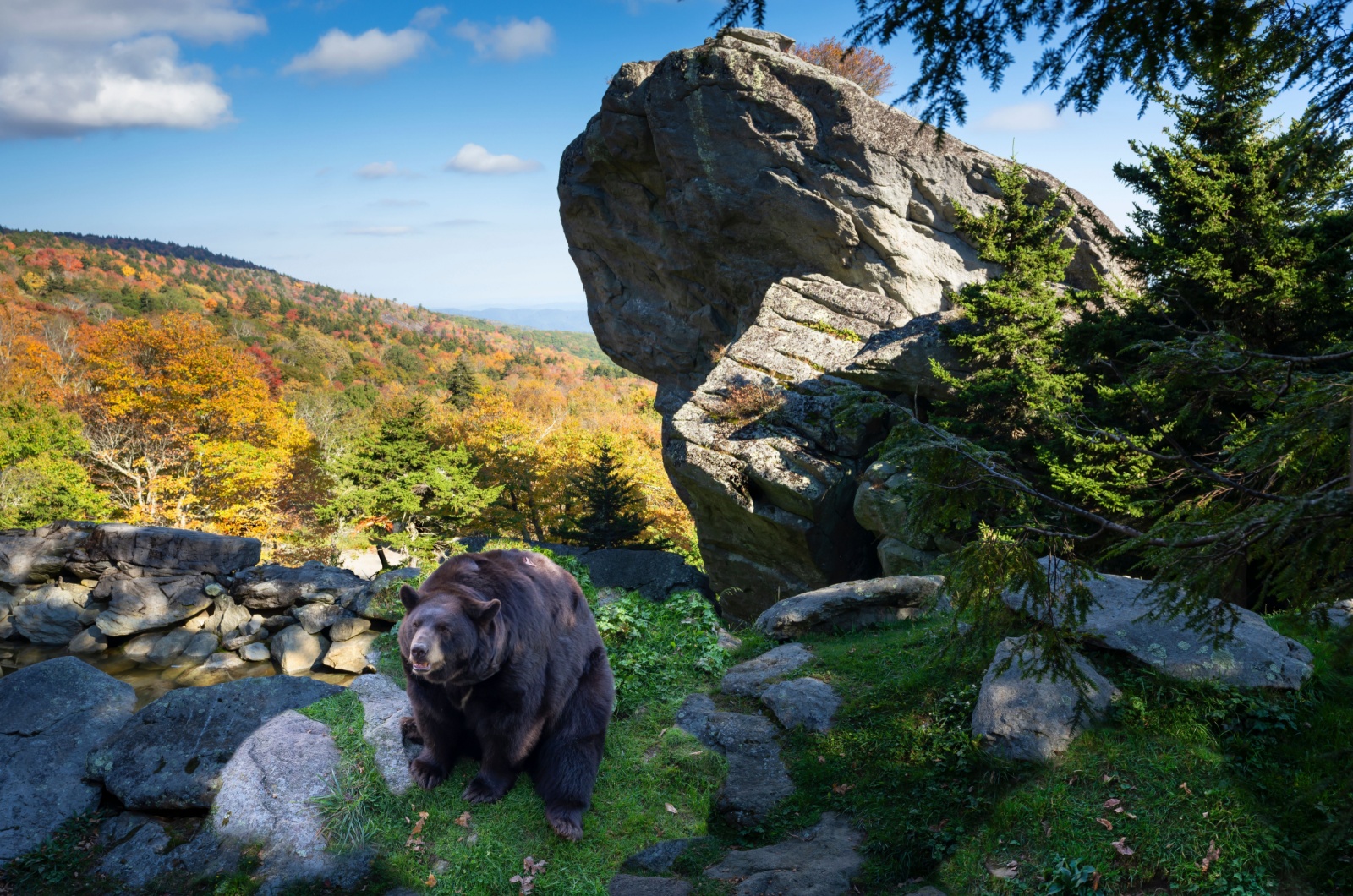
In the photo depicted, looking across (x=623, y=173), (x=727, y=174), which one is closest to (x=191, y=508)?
(x=623, y=173)

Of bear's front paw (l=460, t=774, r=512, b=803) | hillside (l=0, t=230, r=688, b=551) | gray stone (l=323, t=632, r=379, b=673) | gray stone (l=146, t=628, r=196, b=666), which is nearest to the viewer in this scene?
bear's front paw (l=460, t=774, r=512, b=803)

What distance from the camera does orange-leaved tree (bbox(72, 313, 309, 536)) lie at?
21578mm

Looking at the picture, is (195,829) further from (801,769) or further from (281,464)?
(281,464)

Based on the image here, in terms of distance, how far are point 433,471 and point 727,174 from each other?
1270 cm

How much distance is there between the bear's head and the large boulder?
36.0ft

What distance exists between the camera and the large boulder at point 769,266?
51.3 feet

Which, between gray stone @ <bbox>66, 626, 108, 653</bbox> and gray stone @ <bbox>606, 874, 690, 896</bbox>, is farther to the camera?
gray stone @ <bbox>66, 626, 108, 653</bbox>

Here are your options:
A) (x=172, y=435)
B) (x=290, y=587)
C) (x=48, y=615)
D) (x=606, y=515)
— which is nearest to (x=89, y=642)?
(x=48, y=615)

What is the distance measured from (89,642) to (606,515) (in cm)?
1260

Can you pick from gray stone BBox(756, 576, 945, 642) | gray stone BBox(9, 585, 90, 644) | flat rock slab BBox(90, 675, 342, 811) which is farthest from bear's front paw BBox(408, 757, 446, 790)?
gray stone BBox(9, 585, 90, 644)

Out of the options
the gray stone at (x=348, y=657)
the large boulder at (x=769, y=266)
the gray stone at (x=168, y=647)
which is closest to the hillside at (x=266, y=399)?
the gray stone at (x=168, y=647)

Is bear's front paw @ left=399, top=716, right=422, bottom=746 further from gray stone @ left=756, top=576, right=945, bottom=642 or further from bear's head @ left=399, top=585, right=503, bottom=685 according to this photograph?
gray stone @ left=756, top=576, right=945, bottom=642

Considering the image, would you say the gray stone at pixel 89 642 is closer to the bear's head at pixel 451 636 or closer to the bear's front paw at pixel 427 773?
the bear's front paw at pixel 427 773

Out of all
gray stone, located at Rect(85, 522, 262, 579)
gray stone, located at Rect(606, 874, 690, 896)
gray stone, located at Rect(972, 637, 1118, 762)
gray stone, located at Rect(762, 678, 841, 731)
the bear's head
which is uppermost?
the bear's head
